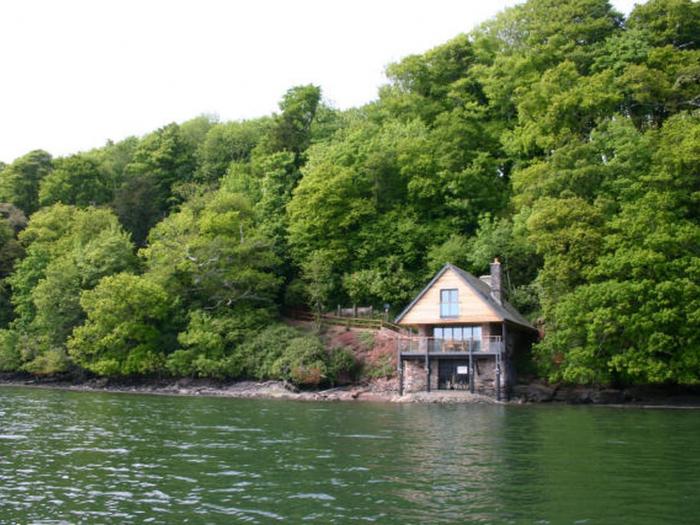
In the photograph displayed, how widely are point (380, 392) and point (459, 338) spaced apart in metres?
6.31

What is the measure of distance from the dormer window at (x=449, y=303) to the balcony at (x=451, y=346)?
1.72 meters

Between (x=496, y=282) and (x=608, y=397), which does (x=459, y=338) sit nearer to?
(x=496, y=282)

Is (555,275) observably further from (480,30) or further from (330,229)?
(480,30)

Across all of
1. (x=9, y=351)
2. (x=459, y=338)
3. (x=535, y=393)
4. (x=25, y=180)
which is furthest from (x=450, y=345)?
(x=25, y=180)

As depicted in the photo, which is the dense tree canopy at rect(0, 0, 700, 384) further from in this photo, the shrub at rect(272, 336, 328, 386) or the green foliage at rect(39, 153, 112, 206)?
the green foliage at rect(39, 153, 112, 206)

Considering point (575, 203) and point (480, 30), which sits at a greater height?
point (480, 30)

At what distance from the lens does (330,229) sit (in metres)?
55.2

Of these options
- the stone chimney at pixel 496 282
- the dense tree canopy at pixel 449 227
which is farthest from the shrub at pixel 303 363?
the stone chimney at pixel 496 282

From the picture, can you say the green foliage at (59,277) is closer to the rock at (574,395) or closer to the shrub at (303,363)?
the shrub at (303,363)

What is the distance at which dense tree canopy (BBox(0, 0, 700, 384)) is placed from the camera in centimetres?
3841

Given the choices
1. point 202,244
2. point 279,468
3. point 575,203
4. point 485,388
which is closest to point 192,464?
point 279,468

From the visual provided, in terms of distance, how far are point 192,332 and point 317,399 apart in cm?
1277

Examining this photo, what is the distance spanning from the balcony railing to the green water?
11982 mm

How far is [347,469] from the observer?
16875 millimetres
